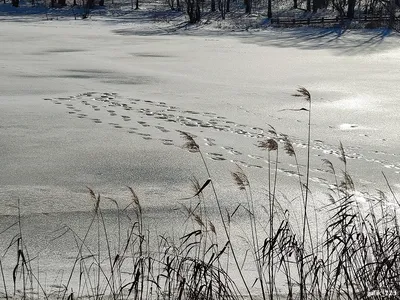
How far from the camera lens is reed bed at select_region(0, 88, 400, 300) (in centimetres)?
366

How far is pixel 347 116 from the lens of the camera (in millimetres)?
12398

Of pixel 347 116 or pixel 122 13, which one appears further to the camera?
pixel 122 13

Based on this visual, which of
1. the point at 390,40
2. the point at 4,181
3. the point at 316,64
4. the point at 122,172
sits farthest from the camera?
the point at 390,40

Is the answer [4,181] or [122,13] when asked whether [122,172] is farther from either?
[122,13]

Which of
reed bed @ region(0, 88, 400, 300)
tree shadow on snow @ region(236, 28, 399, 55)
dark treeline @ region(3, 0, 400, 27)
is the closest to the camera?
reed bed @ region(0, 88, 400, 300)

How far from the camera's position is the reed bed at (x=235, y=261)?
3658mm

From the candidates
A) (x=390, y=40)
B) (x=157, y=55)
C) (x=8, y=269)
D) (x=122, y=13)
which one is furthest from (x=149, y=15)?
(x=8, y=269)

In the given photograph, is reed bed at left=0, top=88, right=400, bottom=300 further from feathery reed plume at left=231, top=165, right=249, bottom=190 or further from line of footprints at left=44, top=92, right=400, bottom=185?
line of footprints at left=44, top=92, right=400, bottom=185

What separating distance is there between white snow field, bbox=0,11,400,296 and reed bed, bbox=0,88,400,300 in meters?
0.38

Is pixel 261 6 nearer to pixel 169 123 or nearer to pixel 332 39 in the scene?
pixel 332 39

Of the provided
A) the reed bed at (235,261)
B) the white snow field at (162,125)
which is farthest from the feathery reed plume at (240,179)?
the white snow field at (162,125)

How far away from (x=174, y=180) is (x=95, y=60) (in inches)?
501

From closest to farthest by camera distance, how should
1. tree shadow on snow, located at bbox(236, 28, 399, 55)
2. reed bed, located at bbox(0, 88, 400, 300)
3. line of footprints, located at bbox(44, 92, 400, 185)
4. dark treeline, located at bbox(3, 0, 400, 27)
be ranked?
reed bed, located at bbox(0, 88, 400, 300) → line of footprints, located at bbox(44, 92, 400, 185) → tree shadow on snow, located at bbox(236, 28, 399, 55) → dark treeline, located at bbox(3, 0, 400, 27)

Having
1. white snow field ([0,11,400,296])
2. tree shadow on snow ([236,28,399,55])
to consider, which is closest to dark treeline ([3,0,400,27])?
tree shadow on snow ([236,28,399,55])
